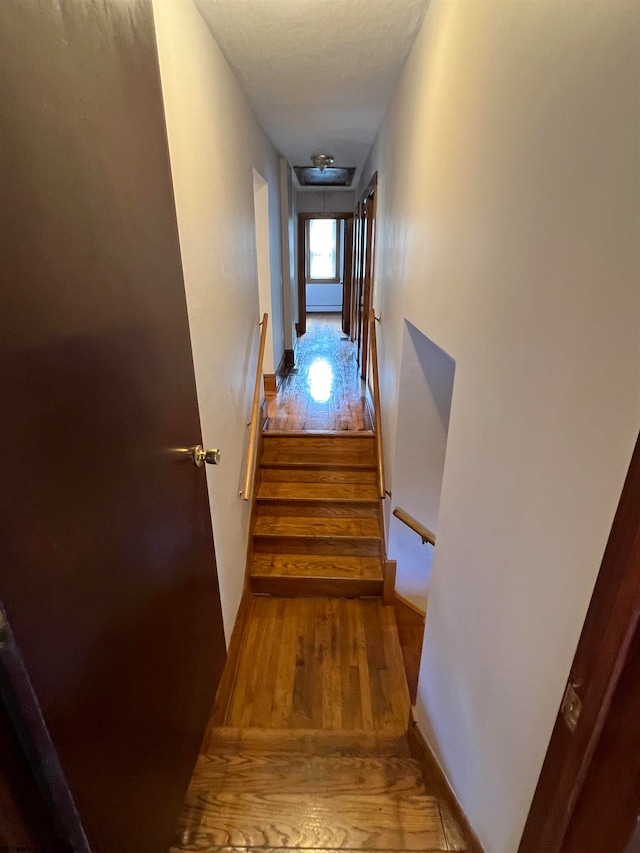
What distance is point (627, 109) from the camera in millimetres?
536

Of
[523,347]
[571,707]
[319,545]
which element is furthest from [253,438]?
[571,707]

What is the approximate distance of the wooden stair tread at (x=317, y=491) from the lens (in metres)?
3.16

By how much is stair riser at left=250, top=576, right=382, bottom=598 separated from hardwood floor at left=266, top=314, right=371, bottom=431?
126 centimetres

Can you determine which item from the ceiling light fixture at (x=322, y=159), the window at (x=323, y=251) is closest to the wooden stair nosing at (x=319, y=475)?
the ceiling light fixture at (x=322, y=159)

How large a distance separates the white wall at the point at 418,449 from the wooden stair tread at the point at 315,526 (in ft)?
0.97

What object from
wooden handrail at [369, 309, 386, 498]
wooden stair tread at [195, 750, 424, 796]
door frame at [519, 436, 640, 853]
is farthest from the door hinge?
wooden handrail at [369, 309, 386, 498]

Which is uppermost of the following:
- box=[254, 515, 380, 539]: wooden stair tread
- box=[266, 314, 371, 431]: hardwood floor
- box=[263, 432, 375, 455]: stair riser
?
box=[266, 314, 371, 431]: hardwood floor

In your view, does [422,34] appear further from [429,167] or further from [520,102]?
[520,102]

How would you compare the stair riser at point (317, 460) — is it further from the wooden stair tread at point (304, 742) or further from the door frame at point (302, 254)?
the door frame at point (302, 254)

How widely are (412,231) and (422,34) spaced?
0.73 meters

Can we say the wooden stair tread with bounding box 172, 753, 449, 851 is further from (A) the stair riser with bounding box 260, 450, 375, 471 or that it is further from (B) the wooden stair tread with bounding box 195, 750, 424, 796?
(A) the stair riser with bounding box 260, 450, 375, 471

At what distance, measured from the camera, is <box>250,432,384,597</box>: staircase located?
2885 mm

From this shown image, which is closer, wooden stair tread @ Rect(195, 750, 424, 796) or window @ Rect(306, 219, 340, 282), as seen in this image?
wooden stair tread @ Rect(195, 750, 424, 796)

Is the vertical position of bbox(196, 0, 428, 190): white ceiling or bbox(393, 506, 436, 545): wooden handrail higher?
bbox(196, 0, 428, 190): white ceiling
